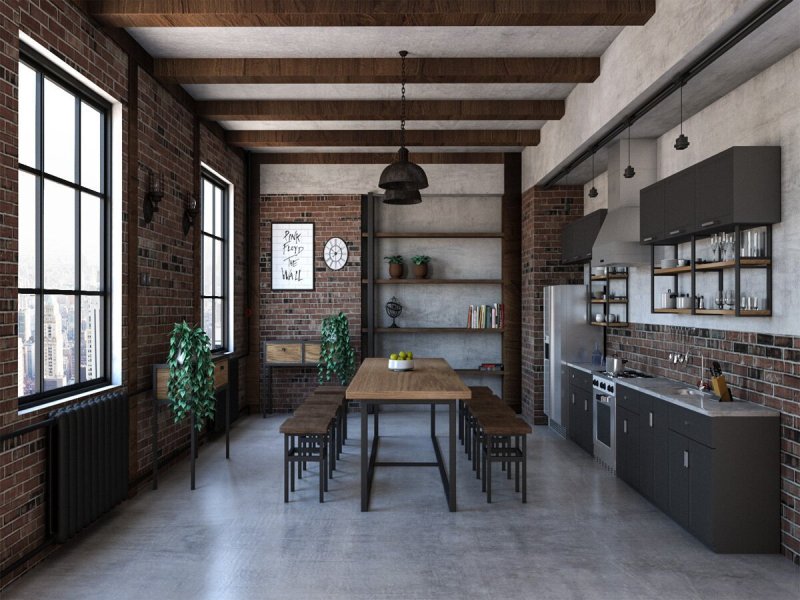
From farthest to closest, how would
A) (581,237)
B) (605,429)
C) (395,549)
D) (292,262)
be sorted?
1. (292,262)
2. (581,237)
3. (605,429)
4. (395,549)

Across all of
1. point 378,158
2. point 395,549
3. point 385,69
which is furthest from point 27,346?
point 378,158

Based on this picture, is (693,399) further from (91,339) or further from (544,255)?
(91,339)

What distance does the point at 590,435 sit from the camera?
5781 mm

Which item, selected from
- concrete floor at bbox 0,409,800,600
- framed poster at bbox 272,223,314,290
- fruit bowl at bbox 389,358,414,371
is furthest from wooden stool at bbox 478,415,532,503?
framed poster at bbox 272,223,314,290

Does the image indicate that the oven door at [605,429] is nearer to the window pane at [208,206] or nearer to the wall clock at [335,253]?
the wall clock at [335,253]

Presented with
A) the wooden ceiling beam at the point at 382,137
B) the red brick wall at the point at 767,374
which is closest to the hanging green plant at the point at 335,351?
the wooden ceiling beam at the point at 382,137

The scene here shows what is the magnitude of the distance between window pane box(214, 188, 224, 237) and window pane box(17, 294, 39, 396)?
12.1 ft

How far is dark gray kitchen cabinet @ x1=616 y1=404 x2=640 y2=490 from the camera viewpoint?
4680 mm

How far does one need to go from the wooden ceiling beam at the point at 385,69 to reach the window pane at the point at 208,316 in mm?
2609

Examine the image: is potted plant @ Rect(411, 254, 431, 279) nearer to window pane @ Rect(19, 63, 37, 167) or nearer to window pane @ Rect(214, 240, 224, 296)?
window pane @ Rect(214, 240, 224, 296)

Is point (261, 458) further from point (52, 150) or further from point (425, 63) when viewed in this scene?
point (425, 63)

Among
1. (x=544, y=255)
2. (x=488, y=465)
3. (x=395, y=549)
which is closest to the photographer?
(x=395, y=549)

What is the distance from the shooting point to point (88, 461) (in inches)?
150

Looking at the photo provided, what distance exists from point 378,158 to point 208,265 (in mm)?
2760
